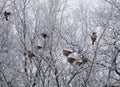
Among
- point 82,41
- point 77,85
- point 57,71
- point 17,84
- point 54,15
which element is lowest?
point 17,84

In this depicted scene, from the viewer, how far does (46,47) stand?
4.32m

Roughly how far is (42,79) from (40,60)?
43cm

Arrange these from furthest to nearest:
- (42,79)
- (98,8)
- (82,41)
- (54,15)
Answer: (98,8), (82,41), (54,15), (42,79)

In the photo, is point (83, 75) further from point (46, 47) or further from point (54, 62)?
point (46, 47)

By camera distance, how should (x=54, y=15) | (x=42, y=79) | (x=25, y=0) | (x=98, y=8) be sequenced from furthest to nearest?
(x=98, y=8) < (x=25, y=0) < (x=54, y=15) < (x=42, y=79)

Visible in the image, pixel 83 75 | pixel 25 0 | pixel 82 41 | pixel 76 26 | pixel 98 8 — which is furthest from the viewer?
pixel 98 8

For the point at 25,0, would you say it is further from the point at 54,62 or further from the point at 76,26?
the point at 54,62

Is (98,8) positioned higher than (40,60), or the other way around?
(98,8)

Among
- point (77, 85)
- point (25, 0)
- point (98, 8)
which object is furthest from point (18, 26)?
point (98, 8)

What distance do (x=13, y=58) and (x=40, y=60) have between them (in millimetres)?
4948

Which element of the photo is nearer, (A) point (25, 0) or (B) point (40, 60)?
(B) point (40, 60)

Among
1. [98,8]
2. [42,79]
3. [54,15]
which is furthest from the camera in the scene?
[98,8]

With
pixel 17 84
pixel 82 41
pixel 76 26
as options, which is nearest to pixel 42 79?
pixel 82 41

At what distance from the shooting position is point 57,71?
458 cm
